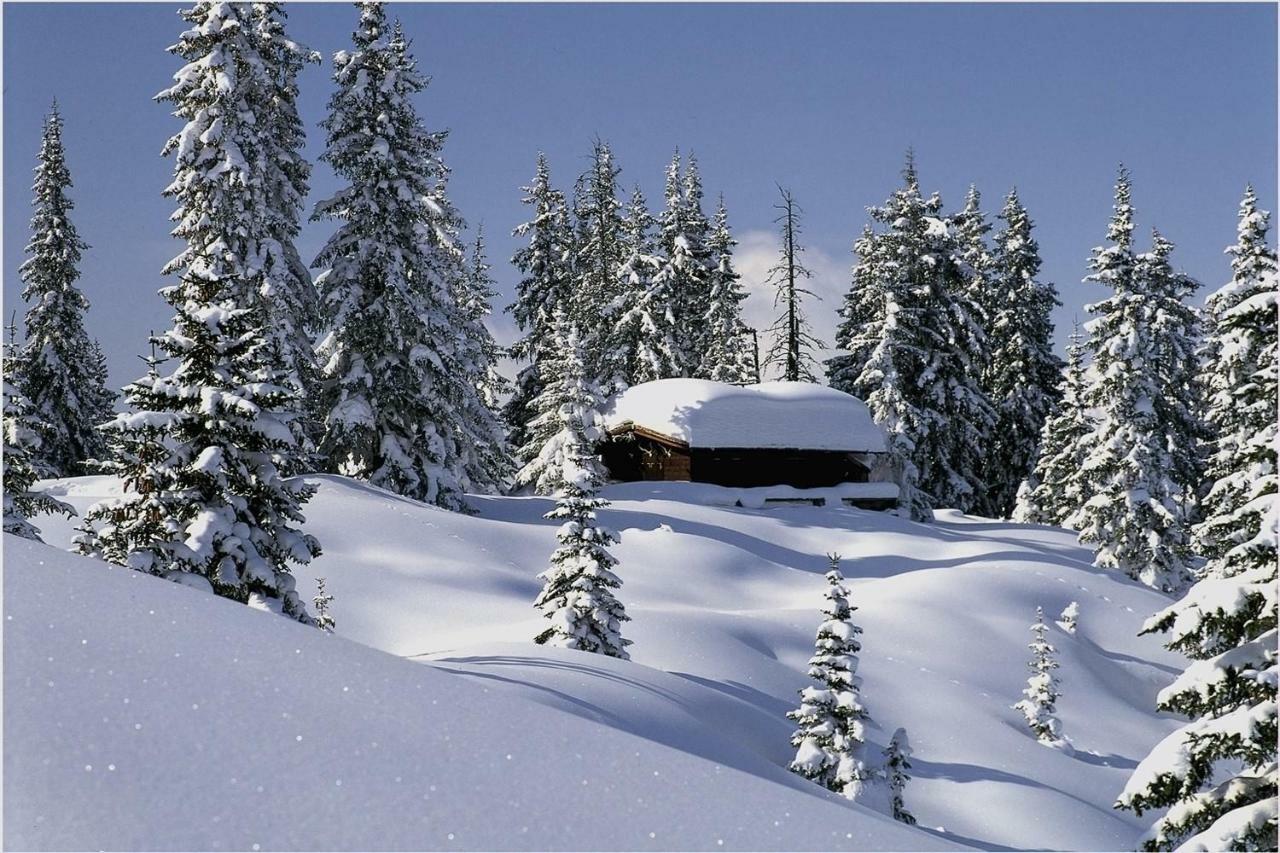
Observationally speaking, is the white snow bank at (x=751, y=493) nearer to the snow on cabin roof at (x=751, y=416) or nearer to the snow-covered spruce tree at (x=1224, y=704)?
the snow on cabin roof at (x=751, y=416)

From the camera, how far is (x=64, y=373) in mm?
38250

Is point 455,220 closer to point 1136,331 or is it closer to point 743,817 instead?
point 1136,331

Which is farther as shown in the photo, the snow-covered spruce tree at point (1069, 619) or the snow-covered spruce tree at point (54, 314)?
the snow-covered spruce tree at point (54, 314)

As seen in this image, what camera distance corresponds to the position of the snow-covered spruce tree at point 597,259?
4703 cm

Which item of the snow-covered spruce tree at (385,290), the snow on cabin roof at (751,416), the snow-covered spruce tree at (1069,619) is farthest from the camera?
the snow on cabin roof at (751,416)

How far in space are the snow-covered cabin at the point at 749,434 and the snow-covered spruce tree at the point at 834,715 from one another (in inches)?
847

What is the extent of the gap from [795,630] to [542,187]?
3572cm

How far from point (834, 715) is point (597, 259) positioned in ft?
132

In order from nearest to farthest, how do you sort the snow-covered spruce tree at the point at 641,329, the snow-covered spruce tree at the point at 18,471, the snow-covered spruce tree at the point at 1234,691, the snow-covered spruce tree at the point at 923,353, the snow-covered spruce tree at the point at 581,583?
the snow-covered spruce tree at the point at 1234,691, the snow-covered spruce tree at the point at 18,471, the snow-covered spruce tree at the point at 581,583, the snow-covered spruce tree at the point at 923,353, the snow-covered spruce tree at the point at 641,329

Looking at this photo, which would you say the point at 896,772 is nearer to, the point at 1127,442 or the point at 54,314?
the point at 1127,442

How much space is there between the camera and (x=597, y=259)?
168 ft

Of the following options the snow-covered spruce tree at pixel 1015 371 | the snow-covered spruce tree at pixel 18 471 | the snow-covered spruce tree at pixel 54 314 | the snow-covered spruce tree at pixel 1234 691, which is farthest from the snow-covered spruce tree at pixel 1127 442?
the snow-covered spruce tree at pixel 54 314

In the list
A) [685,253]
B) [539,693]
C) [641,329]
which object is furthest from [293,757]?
[685,253]

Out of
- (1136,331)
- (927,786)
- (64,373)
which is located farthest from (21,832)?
(64,373)
